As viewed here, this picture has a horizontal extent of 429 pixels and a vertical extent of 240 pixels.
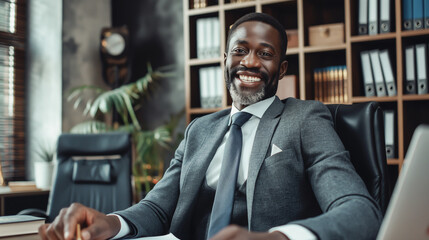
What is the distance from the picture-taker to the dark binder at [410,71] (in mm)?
2654

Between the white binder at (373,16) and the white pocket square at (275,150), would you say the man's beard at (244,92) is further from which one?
the white binder at (373,16)

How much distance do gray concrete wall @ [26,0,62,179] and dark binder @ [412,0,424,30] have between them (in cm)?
259

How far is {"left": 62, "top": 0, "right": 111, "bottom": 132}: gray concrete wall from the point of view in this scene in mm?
3723

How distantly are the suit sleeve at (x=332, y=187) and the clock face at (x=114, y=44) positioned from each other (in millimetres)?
2660

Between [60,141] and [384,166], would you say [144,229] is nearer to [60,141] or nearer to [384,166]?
[384,166]

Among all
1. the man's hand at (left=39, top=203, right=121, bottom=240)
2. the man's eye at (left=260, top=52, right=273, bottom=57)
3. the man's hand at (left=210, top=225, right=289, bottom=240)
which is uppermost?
the man's eye at (left=260, top=52, right=273, bottom=57)

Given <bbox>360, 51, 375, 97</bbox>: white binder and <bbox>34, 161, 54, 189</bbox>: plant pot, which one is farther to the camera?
<bbox>34, 161, 54, 189</bbox>: plant pot

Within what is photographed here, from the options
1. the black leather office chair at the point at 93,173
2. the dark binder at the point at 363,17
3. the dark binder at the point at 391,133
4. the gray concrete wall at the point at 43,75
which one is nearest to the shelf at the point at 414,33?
the dark binder at the point at 363,17

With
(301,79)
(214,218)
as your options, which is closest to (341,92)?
(301,79)

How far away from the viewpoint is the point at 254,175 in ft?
4.24

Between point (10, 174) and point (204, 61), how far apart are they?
5.80 ft

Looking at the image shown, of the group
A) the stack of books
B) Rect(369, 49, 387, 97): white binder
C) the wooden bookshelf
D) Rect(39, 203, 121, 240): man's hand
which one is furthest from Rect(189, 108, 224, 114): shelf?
Rect(39, 203, 121, 240): man's hand

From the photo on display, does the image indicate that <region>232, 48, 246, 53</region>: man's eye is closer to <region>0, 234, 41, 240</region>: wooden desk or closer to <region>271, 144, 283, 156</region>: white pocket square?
<region>271, 144, 283, 156</region>: white pocket square

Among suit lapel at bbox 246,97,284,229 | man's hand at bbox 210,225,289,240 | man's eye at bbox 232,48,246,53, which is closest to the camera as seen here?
man's hand at bbox 210,225,289,240
